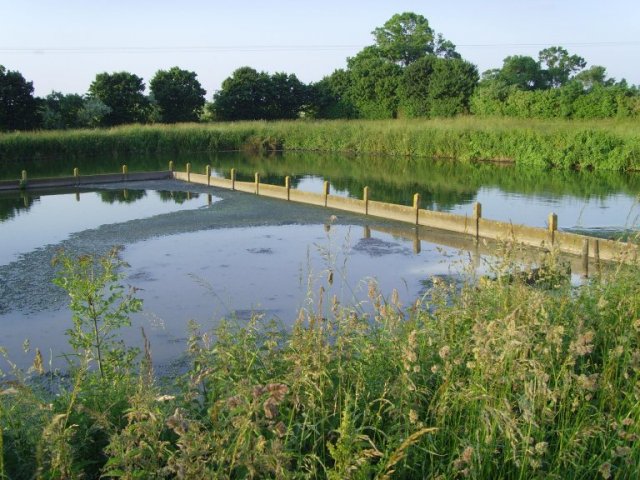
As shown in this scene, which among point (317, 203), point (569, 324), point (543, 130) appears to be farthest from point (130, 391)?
point (543, 130)

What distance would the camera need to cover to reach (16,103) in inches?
1592

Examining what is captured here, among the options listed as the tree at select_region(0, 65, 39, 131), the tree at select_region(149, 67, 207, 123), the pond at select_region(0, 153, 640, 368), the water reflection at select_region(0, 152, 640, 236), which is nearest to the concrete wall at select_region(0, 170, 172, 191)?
the pond at select_region(0, 153, 640, 368)

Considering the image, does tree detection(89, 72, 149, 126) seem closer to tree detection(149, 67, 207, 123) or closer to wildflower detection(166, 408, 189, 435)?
tree detection(149, 67, 207, 123)

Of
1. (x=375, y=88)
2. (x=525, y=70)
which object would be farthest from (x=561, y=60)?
(x=375, y=88)

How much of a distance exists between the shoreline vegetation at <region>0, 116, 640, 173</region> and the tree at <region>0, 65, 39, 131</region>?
589 centimetres

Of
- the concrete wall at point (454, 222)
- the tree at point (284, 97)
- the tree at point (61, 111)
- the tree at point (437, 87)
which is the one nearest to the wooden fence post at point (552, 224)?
the concrete wall at point (454, 222)

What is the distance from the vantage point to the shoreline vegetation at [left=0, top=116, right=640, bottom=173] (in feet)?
87.8

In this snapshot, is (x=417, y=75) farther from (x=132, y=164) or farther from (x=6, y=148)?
(x=6, y=148)

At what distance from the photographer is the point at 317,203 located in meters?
18.2

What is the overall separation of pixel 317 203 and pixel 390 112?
104 ft

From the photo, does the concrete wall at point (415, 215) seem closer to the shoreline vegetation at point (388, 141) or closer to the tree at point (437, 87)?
the shoreline vegetation at point (388, 141)

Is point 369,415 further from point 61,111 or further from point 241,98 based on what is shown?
point 241,98

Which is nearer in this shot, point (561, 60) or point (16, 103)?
point (16, 103)

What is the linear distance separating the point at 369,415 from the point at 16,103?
140 ft
